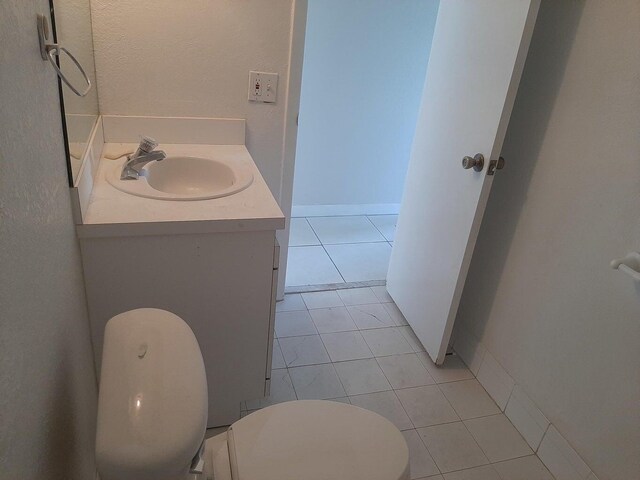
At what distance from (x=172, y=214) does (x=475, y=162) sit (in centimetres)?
102

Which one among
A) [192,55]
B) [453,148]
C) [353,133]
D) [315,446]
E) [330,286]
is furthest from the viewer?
[353,133]

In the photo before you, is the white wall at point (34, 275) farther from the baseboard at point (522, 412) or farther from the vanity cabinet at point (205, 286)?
the baseboard at point (522, 412)

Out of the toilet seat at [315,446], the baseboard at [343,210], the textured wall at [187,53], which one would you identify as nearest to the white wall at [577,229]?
the toilet seat at [315,446]

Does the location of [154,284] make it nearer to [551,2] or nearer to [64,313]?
[64,313]

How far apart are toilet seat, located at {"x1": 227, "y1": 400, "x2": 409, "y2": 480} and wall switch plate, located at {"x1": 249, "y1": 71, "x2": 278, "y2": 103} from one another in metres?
1.18

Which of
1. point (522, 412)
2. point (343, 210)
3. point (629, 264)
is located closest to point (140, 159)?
point (629, 264)

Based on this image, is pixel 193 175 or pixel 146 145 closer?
pixel 146 145

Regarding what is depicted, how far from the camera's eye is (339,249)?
286 cm

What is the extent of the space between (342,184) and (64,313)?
2426 millimetres

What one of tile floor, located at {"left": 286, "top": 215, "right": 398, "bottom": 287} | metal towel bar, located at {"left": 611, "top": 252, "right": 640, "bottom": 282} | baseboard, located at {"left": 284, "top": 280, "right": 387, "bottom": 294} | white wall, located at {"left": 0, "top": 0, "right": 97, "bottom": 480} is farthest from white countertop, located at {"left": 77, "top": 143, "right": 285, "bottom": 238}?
tile floor, located at {"left": 286, "top": 215, "right": 398, "bottom": 287}

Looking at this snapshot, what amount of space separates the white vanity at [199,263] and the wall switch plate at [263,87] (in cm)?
37

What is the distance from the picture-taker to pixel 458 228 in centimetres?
174

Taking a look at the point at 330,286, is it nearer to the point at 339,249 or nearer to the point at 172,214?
the point at 339,249

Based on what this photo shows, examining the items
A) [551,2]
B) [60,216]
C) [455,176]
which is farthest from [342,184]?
[60,216]
